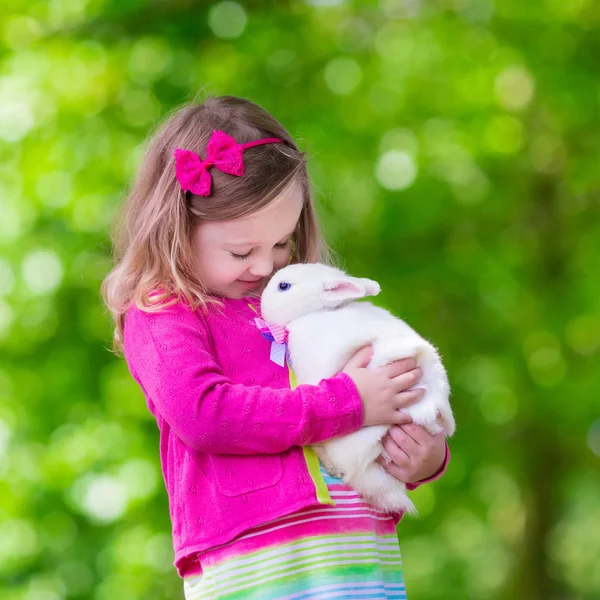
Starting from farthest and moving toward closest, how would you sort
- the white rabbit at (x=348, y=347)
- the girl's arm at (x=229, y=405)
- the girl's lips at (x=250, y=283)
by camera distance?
the girl's lips at (x=250, y=283), the white rabbit at (x=348, y=347), the girl's arm at (x=229, y=405)

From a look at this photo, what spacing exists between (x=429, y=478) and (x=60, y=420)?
405cm

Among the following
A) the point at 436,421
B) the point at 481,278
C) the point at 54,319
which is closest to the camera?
the point at 436,421

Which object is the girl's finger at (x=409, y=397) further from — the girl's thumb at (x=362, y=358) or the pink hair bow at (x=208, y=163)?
the pink hair bow at (x=208, y=163)

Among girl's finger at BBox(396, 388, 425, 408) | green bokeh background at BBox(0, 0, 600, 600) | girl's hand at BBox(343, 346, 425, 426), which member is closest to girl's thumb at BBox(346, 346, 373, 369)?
girl's hand at BBox(343, 346, 425, 426)

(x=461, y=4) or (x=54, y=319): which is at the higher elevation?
(x=461, y=4)

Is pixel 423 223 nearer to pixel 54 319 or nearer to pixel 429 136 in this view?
pixel 429 136

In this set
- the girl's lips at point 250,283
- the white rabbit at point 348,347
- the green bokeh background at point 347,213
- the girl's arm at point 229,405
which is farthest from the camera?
the green bokeh background at point 347,213

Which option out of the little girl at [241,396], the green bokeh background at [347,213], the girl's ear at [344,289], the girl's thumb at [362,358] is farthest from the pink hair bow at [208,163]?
the green bokeh background at [347,213]

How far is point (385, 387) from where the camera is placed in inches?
71.2

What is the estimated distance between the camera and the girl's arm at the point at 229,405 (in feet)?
5.71

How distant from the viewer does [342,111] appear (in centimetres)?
565

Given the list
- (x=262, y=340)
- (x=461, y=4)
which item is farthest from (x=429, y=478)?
(x=461, y=4)

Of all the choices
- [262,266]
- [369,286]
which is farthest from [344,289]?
[262,266]

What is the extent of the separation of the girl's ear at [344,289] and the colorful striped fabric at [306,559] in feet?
1.20
